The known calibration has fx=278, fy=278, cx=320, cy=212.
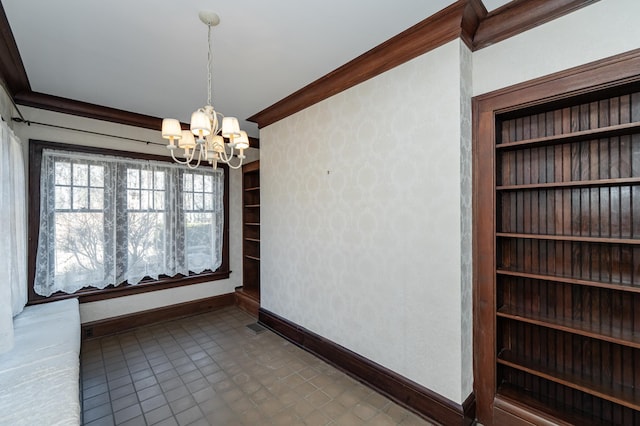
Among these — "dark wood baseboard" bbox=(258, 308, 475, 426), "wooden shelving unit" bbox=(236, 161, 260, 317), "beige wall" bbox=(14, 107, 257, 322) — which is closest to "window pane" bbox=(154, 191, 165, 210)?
"beige wall" bbox=(14, 107, 257, 322)

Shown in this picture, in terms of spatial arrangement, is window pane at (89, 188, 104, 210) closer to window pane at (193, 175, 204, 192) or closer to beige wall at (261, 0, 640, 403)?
window pane at (193, 175, 204, 192)

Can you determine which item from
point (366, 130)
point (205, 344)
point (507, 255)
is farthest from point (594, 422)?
point (205, 344)

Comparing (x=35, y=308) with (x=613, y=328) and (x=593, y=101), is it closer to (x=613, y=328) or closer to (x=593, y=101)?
(x=613, y=328)

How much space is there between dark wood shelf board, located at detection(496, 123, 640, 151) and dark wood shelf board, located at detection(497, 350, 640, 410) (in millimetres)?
1492

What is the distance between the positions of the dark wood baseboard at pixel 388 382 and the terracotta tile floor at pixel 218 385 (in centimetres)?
7

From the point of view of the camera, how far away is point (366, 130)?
248 cm

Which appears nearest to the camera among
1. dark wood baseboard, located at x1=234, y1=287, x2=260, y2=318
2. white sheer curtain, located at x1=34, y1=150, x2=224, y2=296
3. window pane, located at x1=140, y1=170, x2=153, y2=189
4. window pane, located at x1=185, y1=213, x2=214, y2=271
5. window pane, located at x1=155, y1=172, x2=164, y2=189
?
white sheer curtain, located at x1=34, y1=150, x2=224, y2=296

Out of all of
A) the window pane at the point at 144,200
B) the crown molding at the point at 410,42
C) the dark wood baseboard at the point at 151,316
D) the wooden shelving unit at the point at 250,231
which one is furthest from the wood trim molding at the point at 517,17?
the dark wood baseboard at the point at 151,316

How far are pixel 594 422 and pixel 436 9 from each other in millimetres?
2824

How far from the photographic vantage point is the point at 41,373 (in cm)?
179

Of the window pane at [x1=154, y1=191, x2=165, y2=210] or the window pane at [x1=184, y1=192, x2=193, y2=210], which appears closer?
the window pane at [x1=154, y1=191, x2=165, y2=210]

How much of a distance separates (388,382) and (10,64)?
4.25 meters

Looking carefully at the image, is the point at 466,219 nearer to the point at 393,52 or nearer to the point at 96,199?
the point at 393,52

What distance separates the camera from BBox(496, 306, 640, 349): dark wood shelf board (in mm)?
1532
